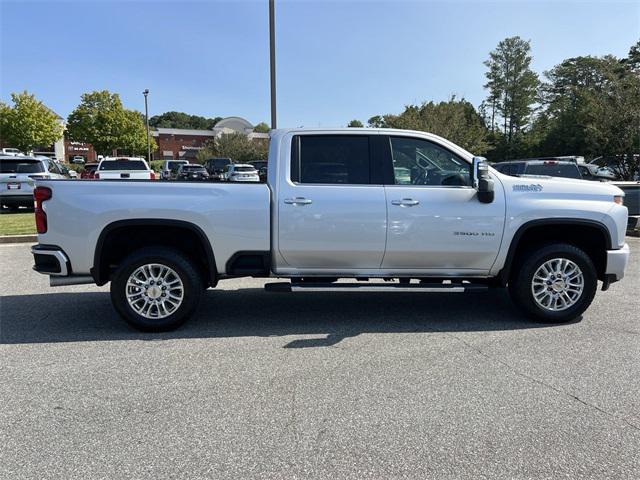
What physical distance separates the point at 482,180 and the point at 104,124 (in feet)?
185

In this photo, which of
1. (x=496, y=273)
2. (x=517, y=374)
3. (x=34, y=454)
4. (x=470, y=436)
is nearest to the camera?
(x=34, y=454)

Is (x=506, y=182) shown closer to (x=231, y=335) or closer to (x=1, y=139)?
(x=231, y=335)

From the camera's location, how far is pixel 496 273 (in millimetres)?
5285

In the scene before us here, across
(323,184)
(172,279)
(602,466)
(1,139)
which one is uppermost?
(1,139)

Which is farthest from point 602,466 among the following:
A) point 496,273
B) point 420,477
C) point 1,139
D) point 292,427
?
point 1,139

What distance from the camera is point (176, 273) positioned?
16.3ft

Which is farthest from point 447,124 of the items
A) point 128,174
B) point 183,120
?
point 183,120

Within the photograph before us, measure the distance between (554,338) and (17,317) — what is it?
5.74m

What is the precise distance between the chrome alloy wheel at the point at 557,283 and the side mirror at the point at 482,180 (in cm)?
99

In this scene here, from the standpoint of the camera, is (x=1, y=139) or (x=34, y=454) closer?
(x=34, y=454)

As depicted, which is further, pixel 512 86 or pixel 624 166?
pixel 512 86

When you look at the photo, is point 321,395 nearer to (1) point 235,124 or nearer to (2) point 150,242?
(2) point 150,242

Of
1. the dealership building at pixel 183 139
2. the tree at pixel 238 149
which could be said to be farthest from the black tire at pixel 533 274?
the dealership building at pixel 183 139

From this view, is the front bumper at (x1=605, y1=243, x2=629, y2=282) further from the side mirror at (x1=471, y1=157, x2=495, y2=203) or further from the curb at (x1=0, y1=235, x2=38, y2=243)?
the curb at (x1=0, y1=235, x2=38, y2=243)
